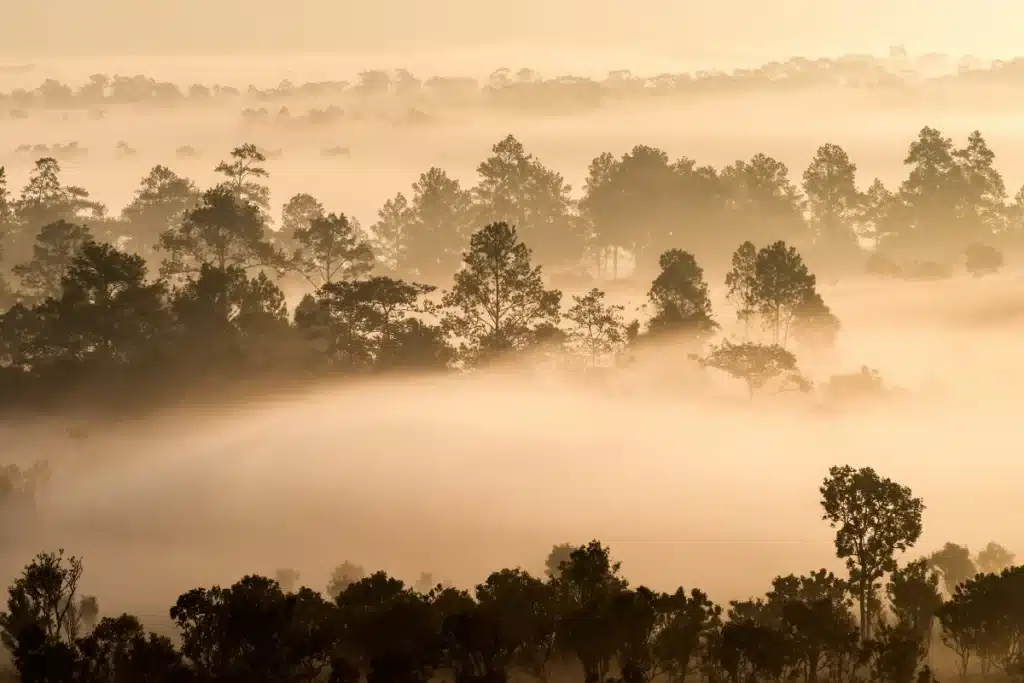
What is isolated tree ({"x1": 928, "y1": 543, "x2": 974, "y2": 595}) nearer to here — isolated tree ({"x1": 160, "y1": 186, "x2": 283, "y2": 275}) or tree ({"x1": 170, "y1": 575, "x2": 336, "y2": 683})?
tree ({"x1": 170, "y1": 575, "x2": 336, "y2": 683})

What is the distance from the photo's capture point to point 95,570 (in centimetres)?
10919

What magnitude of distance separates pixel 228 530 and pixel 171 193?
82360mm

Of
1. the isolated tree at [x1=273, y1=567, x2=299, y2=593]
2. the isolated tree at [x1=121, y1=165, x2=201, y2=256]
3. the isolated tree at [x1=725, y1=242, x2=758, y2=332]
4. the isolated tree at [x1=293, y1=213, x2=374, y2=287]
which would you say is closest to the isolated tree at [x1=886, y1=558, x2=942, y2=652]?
the isolated tree at [x1=273, y1=567, x2=299, y2=593]

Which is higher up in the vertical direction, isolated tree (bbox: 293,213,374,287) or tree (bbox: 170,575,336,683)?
isolated tree (bbox: 293,213,374,287)

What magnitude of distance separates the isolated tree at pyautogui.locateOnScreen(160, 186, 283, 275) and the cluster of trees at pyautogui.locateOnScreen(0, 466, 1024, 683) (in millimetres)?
68372

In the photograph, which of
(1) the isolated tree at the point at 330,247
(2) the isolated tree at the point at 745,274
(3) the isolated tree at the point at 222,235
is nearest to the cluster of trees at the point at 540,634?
(2) the isolated tree at the point at 745,274

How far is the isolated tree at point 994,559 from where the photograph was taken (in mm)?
102438

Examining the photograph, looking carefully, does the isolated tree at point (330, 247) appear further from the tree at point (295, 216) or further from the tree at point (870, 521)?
the tree at point (870, 521)

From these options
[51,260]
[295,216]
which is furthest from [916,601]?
[295,216]

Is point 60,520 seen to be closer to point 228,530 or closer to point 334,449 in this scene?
point 228,530

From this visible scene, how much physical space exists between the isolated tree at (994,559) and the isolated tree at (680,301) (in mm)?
29558

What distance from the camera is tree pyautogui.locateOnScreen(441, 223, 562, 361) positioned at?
410 feet

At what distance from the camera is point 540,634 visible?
243 feet

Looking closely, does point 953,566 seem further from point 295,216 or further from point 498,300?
point 295,216
